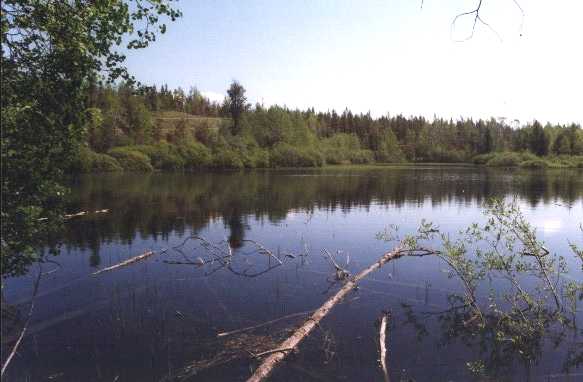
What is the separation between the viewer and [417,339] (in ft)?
43.4

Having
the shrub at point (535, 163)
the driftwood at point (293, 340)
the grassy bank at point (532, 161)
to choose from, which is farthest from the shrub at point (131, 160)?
the shrub at point (535, 163)

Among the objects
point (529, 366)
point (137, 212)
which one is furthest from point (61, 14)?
point (137, 212)

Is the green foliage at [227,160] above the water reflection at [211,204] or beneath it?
above

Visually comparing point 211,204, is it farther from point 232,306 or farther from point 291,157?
point 291,157

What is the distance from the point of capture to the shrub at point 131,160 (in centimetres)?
10881

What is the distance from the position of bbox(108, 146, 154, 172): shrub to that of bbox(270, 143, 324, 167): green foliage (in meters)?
40.6

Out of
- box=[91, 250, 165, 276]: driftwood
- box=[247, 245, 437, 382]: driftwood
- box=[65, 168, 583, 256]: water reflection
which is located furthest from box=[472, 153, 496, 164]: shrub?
box=[247, 245, 437, 382]: driftwood

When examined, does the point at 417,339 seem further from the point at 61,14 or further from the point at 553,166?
the point at 553,166

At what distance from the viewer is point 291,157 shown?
140000 mm

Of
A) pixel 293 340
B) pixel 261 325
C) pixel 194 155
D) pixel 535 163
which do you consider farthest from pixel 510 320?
pixel 535 163

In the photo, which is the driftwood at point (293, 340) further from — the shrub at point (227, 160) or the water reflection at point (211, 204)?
the shrub at point (227, 160)

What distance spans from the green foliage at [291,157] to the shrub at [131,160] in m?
40.6

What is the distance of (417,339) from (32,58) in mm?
12403

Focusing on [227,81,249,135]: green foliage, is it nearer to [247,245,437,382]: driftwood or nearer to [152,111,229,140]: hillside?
[152,111,229,140]: hillside
